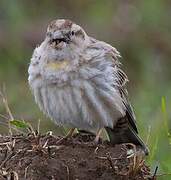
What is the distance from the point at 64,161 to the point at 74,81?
88 cm

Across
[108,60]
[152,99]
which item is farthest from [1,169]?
[152,99]

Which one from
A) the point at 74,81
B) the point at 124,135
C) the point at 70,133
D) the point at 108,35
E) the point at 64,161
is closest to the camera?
the point at 64,161

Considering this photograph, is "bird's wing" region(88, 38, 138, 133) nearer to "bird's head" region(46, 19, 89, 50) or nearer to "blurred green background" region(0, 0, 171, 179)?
"bird's head" region(46, 19, 89, 50)

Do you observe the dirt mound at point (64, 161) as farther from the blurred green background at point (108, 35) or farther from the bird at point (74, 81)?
the blurred green background at point (108, 35)

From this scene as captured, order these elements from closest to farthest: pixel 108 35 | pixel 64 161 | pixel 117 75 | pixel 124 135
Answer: pixel 64 161 < pixel 117 75 < pixel 124 135 < pixel 108 35

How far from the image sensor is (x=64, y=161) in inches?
290

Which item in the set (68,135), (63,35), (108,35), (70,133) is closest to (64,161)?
(68,135)

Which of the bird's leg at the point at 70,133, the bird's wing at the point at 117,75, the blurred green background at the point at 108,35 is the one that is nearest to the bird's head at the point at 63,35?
the bird's wing at the point at 117,75

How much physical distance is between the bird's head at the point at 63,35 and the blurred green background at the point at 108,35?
291 centimetres

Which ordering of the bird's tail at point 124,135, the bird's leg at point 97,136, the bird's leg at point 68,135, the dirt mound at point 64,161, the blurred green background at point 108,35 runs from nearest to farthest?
the dirt mound at point 64,161, the bird's leg at point 68,135, the bird's leg at point 97,136, the bird's tail at point 124,135, the blurred green background at point 108,35

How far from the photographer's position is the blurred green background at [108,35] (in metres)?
11.9

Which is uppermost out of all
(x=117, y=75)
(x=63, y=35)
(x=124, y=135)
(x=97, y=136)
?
(x=63, y=35)

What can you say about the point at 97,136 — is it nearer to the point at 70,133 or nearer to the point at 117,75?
the point at 70,133

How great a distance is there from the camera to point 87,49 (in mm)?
8328
